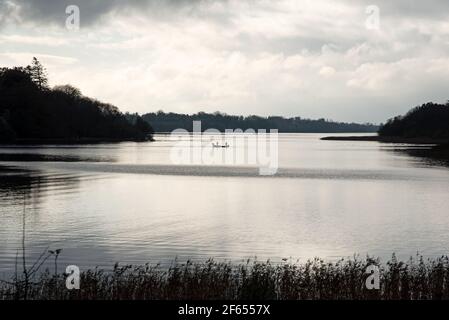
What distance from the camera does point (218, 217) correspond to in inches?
1560

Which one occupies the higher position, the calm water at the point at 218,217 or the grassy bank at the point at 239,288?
the grassy bank at the point at 239,288

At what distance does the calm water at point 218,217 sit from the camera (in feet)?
91.6

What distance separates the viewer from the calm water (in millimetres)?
27922

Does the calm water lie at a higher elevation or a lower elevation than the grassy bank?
lower

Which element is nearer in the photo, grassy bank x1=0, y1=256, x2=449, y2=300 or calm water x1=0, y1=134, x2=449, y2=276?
grassy bank x1=0, y1=256, x2=449, y2=300

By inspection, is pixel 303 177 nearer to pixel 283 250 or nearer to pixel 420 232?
pixel 420 232

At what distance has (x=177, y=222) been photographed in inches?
1454

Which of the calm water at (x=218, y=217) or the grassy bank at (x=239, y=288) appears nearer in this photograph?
the grassy bank at (x=239, y=288)

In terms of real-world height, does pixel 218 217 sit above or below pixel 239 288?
below

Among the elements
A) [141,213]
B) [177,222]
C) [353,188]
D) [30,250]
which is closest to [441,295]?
[30,250]

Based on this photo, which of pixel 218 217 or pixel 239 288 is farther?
pixel 218 217
